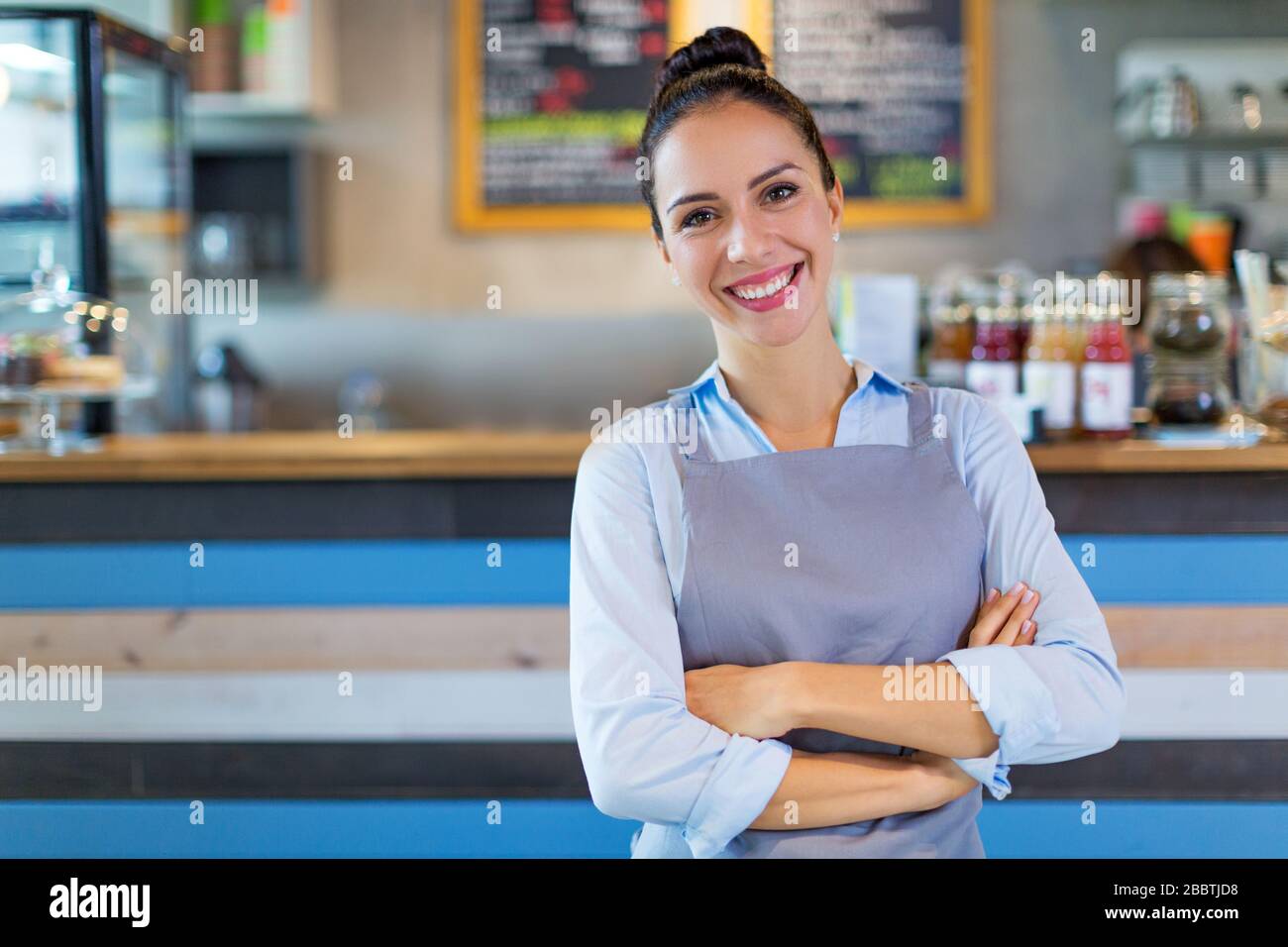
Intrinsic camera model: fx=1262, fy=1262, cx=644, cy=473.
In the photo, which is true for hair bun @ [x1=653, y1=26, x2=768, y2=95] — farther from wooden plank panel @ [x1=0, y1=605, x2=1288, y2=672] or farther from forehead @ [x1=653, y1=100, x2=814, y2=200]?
wooden plank panel @ [x1=0, y1=605, x2=1288, y2=672]

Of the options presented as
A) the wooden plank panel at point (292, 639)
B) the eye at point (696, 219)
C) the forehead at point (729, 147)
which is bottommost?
the wooden plank panel at point (292, 639)

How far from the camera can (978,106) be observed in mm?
3578

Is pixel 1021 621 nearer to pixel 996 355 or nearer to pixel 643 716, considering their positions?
pixel 643 716

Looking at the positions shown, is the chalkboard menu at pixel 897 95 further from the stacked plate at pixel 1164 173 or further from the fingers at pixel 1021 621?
the fingers at pixel 1021 621

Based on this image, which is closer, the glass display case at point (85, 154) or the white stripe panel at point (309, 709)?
the white stripe panel at point (309, 709)

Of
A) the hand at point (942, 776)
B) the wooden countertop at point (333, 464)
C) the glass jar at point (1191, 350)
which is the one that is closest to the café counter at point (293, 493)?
the wooden countertop at point (333, 464)

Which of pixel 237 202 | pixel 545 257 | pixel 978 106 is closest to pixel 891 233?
pixel 978 106

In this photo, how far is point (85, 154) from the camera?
2.21 m

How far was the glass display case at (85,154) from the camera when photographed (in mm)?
2201

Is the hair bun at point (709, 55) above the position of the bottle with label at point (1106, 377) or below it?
above

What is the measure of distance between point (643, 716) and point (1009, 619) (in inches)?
14.7

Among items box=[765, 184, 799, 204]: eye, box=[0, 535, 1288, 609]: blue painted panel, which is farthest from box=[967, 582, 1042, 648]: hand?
box=[0, 535, 1288, 609]: blue painted panel

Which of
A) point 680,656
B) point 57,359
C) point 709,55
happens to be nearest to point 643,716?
point 680,656

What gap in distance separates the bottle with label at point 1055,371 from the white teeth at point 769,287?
0.71 m
